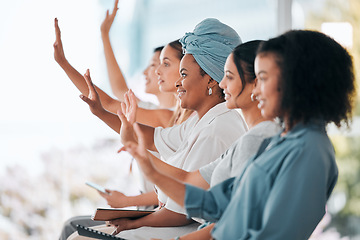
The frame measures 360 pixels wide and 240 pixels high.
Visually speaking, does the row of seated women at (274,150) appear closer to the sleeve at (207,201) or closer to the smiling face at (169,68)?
A: the sleeve at (207,201)

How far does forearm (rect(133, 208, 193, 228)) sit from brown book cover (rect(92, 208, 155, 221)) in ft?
0.08

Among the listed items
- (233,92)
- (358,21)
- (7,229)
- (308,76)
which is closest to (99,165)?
(7,229)

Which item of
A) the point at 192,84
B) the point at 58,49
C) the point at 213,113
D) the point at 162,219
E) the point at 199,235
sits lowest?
the point at 162,219

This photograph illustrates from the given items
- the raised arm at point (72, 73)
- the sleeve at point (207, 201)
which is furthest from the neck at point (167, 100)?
the sleeve at point (207, 201)

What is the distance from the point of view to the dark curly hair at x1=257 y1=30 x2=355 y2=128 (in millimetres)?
1422

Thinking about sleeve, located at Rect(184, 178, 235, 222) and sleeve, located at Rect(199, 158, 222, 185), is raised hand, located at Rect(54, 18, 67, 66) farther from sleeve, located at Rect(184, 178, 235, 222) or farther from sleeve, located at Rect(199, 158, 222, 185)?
sleeve, located at Rect(184, 178, 235, 222)

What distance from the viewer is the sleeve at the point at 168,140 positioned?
2496 mm

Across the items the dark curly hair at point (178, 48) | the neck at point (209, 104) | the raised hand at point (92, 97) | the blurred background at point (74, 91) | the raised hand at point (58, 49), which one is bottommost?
the blurred background at point (74, 91)

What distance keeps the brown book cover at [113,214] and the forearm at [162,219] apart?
0.08 ft

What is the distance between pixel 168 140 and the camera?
252 cm

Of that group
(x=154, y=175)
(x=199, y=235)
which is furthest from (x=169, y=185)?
(x=199, y=235)

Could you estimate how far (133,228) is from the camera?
2.19m

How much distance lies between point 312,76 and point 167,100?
2.08 metres

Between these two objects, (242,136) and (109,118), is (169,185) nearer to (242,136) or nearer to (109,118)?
(242,136)
